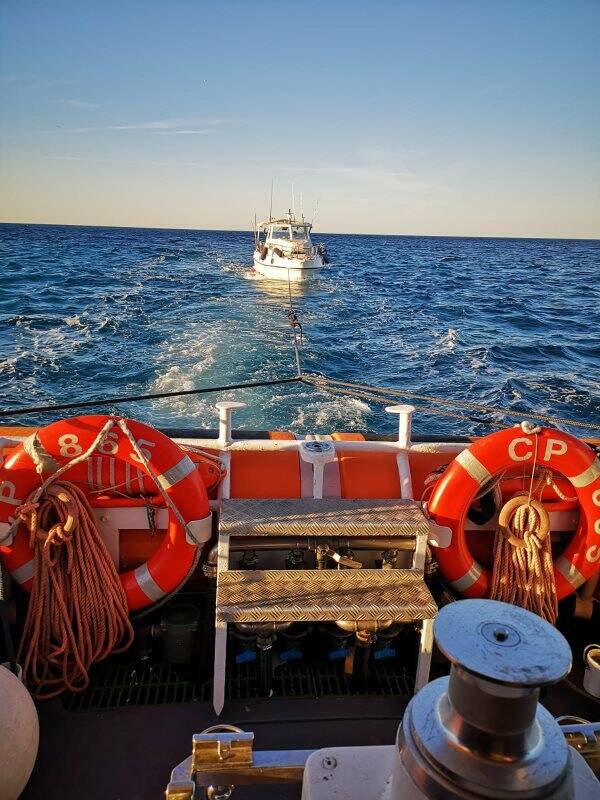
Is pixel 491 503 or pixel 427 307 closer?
pixel 491 503

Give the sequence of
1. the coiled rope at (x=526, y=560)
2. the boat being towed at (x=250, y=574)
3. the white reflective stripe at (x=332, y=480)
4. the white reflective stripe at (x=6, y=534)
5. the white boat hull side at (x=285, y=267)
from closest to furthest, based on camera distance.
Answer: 1. the boat being towed at (x=250, y=574)
2. the white reflective stripe at (x=6, y=534)
3. the coiled rope at (x=526, y=560)
4. the white reflective stripe at (x=332, y=480)
5. the white boat hull side at (x=285, y=267)

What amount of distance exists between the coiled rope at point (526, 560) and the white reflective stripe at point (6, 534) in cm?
234

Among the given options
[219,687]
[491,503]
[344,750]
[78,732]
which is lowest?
[78,732]

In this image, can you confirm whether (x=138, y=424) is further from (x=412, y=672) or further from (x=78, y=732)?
(x=412, y=672)

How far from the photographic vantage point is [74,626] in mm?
2840

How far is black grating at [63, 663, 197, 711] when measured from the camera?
2.69m

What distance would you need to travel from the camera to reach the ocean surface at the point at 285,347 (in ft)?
27.6

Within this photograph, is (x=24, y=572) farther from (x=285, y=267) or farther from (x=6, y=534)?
(x=285, y=267)

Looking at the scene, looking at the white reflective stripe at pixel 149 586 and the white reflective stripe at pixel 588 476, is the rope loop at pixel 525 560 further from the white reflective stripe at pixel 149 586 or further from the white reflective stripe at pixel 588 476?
the white reflective stripe at pixel 149 586

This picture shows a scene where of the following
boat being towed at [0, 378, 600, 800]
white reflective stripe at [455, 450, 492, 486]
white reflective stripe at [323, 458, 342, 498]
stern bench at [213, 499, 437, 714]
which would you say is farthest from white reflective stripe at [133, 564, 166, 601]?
white reflective stripe at [455, 450, 492, 486]

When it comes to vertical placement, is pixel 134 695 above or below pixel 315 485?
below

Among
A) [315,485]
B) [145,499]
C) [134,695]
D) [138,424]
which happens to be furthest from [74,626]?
[315,485]

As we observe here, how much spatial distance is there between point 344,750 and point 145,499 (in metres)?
2.10

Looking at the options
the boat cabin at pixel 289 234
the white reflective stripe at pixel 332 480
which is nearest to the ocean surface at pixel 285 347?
the white reflective stripe at pixel 332 480
